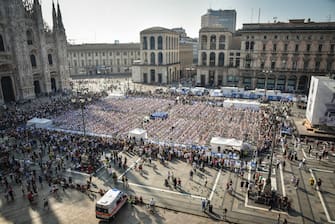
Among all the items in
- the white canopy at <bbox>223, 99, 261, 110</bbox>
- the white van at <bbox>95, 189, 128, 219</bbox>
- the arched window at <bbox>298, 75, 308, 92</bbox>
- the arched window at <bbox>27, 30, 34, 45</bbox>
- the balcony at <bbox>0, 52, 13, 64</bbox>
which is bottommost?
the white van at <bbox>95, 189, 128, 219</bbox>

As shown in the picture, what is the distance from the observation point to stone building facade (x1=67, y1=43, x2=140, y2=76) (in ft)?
314

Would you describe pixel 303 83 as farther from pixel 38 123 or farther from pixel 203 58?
pixel 38 123

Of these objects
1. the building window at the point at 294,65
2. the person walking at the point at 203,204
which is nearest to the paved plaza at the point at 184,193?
the person walking at the point at 203,204

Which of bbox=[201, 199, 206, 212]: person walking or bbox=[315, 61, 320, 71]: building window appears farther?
bbox=[315, 61, 320, 71]: building window

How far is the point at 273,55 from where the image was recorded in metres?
58.4

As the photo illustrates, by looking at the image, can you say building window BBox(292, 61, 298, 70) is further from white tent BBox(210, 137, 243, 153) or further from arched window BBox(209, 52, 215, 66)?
white tent BBox(210, 137, 243, 153)

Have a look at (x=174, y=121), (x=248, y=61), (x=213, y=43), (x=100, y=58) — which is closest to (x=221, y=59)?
(x=213, y=43)

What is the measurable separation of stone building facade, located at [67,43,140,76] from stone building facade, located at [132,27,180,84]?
25.7 metres

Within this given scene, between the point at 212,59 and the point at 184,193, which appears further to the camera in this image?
the point at 212,59

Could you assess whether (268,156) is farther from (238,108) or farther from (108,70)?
(108,70)

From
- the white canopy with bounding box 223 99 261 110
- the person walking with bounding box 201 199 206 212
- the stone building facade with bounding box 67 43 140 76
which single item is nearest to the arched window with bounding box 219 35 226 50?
the white canopy with bounding box 223 99 261 110

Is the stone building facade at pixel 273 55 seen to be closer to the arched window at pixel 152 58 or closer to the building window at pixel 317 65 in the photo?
the building window at pixel 317 65

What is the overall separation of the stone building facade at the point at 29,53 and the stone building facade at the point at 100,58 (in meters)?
37.9

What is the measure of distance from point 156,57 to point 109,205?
206 ft
